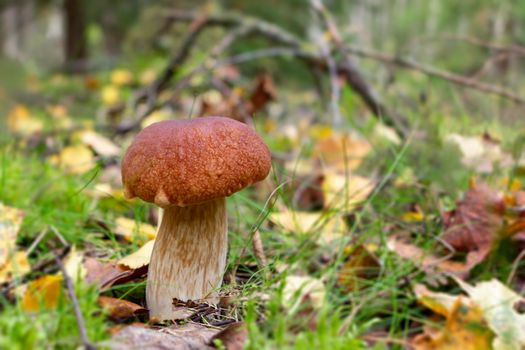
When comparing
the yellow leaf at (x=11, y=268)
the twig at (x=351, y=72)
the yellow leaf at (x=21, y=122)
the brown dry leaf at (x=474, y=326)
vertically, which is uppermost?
the twig at (x=351, y=72)

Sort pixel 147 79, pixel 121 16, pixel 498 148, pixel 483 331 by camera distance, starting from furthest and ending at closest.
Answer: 1. pixel 121 16
2. pixel 147 79
3. pixel 498 148
4. pixel 483 331

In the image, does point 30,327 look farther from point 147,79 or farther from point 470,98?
point 147,79

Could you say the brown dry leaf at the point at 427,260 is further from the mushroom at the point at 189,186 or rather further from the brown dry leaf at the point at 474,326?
the mushroom at the point at 189,186

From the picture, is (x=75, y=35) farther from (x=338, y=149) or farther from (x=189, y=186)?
(x=189, y=186)

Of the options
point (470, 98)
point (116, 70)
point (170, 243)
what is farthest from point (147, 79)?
point (170, 243)

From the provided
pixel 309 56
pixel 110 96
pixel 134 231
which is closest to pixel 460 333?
pixel 134 231

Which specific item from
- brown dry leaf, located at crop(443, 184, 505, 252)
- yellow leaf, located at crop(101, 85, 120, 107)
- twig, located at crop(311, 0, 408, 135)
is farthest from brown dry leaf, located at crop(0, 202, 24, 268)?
yellow leaf, located at crop(101, 85, 120, 107)

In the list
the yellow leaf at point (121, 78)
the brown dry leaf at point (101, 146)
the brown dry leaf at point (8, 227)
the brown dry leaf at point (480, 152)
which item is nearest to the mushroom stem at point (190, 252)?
the brown dry leaf at point (8, 227)
